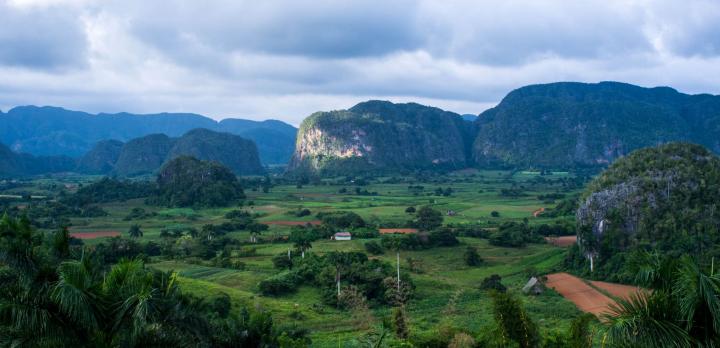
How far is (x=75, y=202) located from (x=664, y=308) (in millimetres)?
91251

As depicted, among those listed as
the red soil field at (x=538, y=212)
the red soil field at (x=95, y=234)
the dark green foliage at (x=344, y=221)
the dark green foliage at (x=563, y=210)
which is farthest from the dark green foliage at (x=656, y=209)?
the red soil field at (x=95, y=234)

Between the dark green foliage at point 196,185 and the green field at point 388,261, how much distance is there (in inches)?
142

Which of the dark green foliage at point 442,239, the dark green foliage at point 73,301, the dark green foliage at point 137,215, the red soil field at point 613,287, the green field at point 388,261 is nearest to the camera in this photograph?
the dark green foliage at point 73,301

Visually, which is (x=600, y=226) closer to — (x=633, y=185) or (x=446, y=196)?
(x=633, y=185)

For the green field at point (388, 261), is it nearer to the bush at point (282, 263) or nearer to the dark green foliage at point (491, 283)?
the dark green foliage at point (491, 283)

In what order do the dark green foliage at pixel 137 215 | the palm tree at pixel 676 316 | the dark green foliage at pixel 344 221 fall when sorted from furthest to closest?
the dark green foliage at pixel 137 215
the dark green foliage at pixel 344 221
the palm tree at pixel 676 316

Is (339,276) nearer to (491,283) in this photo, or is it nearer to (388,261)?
(388,261)

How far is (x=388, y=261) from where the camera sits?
42.3 metres

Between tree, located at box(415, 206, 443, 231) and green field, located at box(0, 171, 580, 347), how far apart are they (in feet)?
8.30

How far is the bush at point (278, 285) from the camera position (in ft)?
110

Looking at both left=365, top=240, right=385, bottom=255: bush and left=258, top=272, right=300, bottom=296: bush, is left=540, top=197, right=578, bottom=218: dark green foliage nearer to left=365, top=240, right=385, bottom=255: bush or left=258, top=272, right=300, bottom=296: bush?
left=365, top=240, right=385, bottom=255: bush

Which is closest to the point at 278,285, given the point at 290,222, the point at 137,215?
the point at 290,222

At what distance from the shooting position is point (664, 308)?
23.8 ft

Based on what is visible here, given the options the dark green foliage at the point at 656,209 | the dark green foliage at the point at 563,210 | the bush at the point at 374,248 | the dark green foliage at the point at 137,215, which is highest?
the dark green foliage at the point at 656,209
